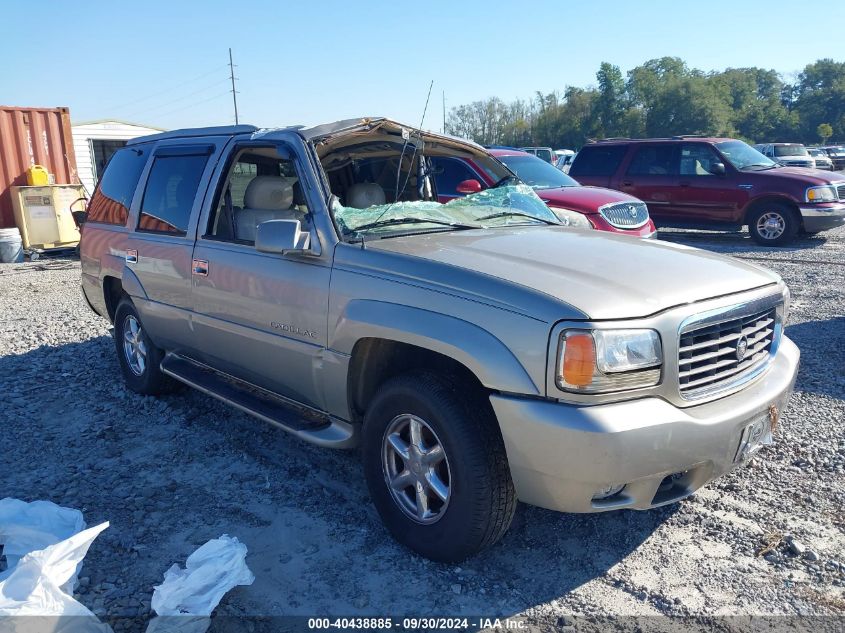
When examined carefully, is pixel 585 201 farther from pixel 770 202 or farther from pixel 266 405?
pixel 266 405

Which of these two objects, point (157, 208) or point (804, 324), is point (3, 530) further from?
point (804, 324)

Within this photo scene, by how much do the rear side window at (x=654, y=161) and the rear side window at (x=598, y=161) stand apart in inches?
11.6

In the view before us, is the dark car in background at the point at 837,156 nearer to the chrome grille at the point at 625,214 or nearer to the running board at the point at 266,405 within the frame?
the chrome grille at the point at 625,214

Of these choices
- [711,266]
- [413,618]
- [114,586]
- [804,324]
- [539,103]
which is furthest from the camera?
[539,103]

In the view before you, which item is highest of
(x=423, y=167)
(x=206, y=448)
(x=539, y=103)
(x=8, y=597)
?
(x=539, y=103)

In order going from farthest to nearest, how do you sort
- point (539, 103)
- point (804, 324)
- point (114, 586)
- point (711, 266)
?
1. point (539, 103)
2. point (804, 324)
3. point (711, 266)
4. point (114, 586)

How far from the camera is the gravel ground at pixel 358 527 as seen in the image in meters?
2.87

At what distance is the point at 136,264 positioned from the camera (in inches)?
197

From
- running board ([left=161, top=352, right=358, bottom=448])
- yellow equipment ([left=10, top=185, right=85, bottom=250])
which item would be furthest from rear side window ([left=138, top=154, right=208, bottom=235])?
yellow equipment ([left=10, top=185, right=85, bottom=250])

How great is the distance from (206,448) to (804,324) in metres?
5.74

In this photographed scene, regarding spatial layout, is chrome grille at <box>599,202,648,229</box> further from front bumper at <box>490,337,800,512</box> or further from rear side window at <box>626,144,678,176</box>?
front bumper at <box>490,337,800,512</box>

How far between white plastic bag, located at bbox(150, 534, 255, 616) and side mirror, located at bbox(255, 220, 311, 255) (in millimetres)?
1402

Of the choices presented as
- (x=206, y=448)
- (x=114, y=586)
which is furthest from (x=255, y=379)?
(x=114, y=586)

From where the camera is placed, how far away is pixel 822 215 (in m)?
11.6
